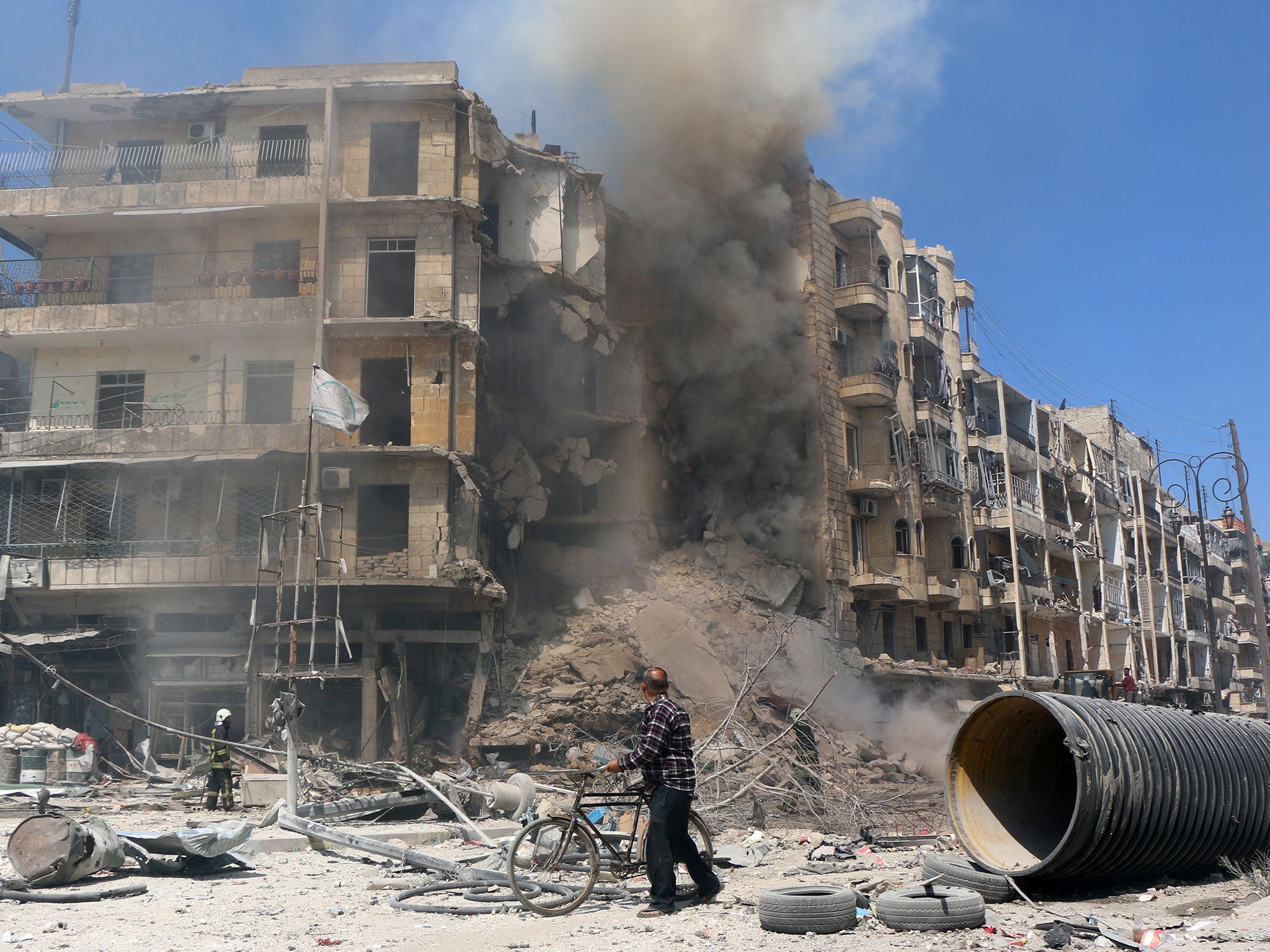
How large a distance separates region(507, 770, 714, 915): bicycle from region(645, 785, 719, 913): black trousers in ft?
0.88

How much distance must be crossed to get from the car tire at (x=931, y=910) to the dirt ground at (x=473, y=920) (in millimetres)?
100

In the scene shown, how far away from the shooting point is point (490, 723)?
22.5 m

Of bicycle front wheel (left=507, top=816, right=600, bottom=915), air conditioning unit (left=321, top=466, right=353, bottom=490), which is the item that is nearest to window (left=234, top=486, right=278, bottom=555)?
air conditioning unit (left=321, top=466, right=353, bottom=490)

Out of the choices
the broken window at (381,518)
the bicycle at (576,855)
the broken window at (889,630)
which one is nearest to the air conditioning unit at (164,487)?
the broken window at (381,518)

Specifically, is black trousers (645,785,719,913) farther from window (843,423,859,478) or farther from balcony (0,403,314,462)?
window (843,423,859,478)

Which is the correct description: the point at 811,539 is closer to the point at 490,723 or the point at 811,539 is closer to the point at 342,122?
the point at 490,723

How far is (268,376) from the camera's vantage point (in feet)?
81.9

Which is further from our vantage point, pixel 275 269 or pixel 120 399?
pixel 120 399

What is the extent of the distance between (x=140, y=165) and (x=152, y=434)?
284 inches

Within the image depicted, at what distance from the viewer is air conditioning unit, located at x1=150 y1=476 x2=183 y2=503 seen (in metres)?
24.0

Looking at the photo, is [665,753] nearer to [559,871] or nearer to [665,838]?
[665,838]

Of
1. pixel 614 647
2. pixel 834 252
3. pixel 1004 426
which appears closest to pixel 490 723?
pixel 614 647

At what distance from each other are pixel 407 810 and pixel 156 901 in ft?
17.6

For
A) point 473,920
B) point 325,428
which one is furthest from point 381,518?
point 473,920
